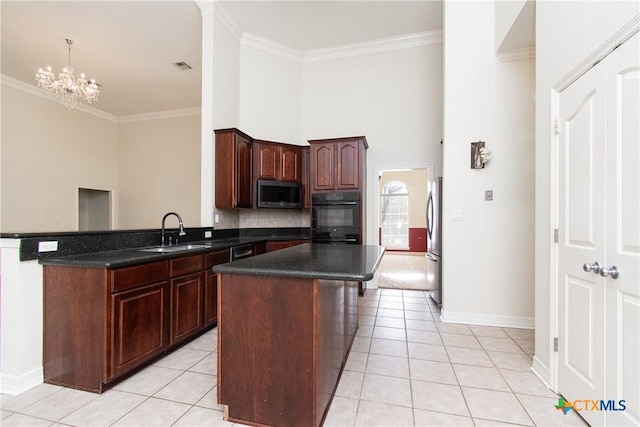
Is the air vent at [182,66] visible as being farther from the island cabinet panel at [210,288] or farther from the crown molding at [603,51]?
the crown molding at [603,51]

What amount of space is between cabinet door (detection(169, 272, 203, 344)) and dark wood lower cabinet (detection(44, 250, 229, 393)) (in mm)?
153

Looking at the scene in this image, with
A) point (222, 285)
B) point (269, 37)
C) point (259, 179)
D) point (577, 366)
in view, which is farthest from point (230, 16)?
point (577, 366)

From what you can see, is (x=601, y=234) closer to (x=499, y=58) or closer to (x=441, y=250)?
(x=441, y=250)

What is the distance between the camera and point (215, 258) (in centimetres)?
291

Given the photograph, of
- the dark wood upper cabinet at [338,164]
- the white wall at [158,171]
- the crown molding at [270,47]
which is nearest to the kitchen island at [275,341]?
the dark wood upper cabinet at [338,164]

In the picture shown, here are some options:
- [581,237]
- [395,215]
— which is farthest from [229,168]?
[395,215]

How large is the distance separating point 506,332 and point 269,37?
17.1 feet

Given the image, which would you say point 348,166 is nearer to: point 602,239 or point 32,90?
point 602,239

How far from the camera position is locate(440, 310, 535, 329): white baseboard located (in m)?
3.06

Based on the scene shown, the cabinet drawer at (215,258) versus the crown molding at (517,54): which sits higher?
the crown molding at (517,54)

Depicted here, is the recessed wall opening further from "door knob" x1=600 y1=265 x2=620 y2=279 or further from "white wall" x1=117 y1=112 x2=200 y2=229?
"door knob" x1=600 y1=265 x2=620 y2=279

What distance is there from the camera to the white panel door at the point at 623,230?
1333 millimetres

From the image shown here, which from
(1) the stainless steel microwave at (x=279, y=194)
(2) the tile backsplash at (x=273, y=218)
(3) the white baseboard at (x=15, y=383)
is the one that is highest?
(1) the stainless steel microwave at (x=279, y=194)

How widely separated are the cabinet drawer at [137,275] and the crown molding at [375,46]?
170 inches
